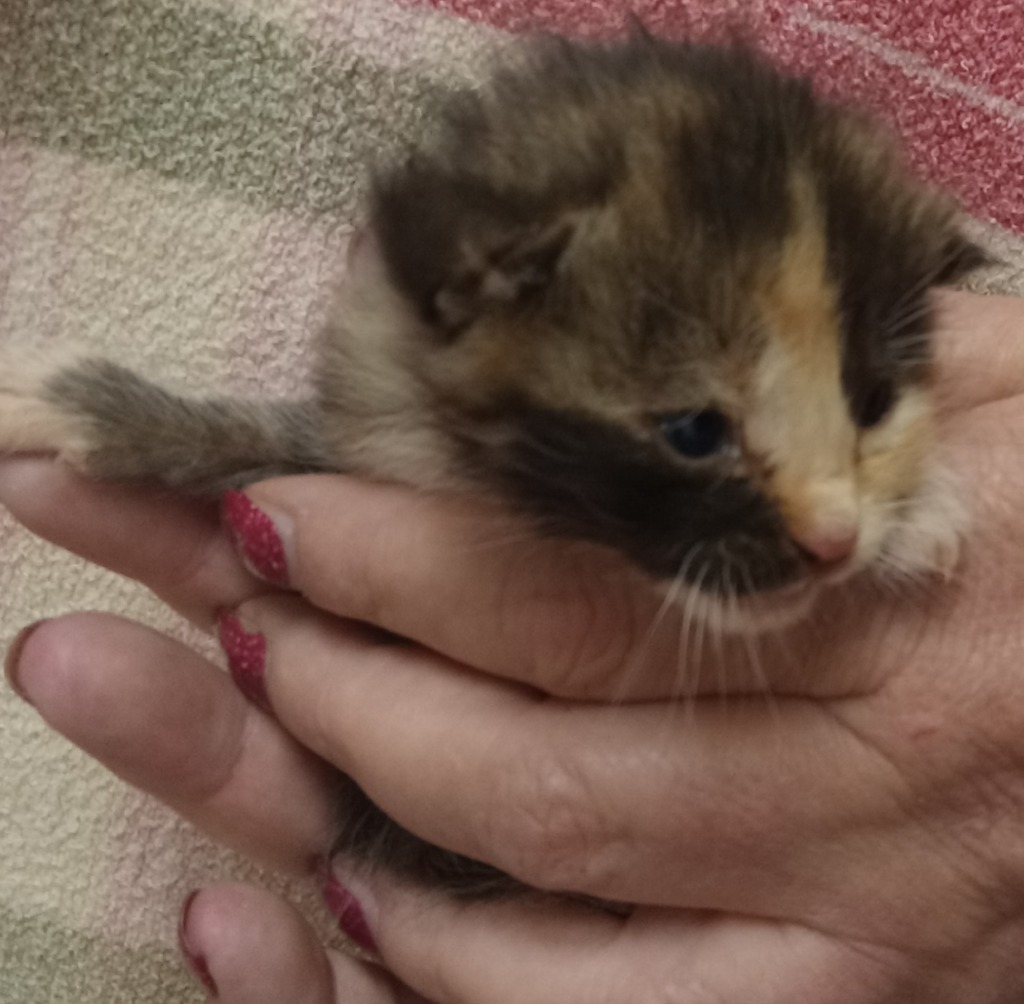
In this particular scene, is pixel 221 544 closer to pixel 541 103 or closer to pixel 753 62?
pixel 541 103

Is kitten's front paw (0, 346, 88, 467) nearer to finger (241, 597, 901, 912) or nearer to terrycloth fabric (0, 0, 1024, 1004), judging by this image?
terrycloth fabric (0, 0, 1024, 1004)

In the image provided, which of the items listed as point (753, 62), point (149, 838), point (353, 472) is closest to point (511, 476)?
point (353, 472)

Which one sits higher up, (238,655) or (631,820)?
(631,820)

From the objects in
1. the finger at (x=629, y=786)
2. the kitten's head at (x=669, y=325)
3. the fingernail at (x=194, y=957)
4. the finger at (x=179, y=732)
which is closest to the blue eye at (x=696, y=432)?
the kitten's head at (x=669, y=325)

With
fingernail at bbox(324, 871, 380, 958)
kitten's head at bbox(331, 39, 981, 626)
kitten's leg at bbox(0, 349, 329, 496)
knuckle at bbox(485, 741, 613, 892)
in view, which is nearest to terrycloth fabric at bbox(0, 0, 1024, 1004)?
kitten's leg at bbox(0, 349, 329, 496)

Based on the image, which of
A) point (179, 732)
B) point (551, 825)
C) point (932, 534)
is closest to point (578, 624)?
point (551, 825)

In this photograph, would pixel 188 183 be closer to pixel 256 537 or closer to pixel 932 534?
pixel 256 537

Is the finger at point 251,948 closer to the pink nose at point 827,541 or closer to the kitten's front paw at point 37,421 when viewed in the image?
the kitten's front paw at point 37,421

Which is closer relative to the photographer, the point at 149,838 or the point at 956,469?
the point at 956,469
